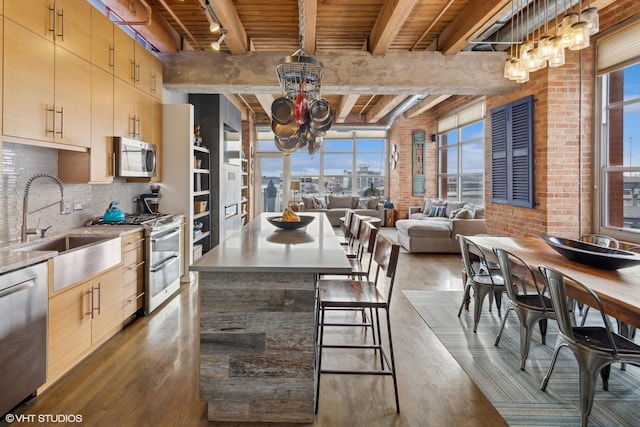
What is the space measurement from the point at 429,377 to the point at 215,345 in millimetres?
1455

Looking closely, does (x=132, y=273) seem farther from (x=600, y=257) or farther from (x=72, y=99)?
(x=600, y=257)

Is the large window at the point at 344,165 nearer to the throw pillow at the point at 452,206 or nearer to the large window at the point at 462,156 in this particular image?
the large window at the point at 462,156

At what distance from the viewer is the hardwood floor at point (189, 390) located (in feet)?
6.96

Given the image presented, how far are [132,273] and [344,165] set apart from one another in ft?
31.7

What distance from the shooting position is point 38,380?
2246 millimetres

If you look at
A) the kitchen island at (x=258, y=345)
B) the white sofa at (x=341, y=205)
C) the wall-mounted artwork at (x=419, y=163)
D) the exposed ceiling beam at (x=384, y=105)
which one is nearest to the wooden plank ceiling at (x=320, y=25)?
the kitchen island at (x=258, y=345)

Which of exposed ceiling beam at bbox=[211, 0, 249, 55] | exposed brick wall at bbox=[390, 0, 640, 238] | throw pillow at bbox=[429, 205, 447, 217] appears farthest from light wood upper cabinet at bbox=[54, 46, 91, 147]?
throw pillow at bbox=[429, 205, 447, 217]

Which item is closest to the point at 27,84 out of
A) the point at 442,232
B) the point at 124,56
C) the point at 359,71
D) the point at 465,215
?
the point at 124,56

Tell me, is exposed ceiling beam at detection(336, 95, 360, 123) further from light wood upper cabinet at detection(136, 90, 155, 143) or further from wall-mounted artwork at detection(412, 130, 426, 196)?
light wood upper cabinet at detection(136, 90, 155, 143)

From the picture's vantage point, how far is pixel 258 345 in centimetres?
207

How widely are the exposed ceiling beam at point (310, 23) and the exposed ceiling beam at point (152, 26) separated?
158 centimetres

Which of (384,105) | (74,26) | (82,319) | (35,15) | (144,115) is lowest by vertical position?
(82,319)

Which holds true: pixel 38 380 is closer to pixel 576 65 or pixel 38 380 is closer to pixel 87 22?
pixel 87 22

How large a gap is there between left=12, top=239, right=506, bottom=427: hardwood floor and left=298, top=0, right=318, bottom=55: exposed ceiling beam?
9.54 feet
